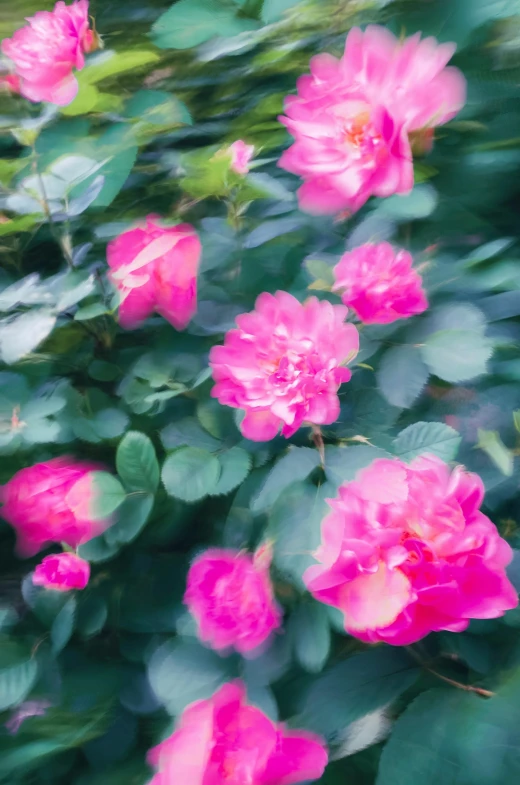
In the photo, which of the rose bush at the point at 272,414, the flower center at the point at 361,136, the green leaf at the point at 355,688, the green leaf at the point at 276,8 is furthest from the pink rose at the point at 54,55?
the green leaf at the point at 355,688

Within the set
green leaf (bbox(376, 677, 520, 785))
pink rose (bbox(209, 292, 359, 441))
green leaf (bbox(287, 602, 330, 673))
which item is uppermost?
pink rose (bbox(209, 292, 359, 441))

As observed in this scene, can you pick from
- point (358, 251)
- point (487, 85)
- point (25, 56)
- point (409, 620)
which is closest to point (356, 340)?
point (358, 251)

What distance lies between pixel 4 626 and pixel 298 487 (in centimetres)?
31

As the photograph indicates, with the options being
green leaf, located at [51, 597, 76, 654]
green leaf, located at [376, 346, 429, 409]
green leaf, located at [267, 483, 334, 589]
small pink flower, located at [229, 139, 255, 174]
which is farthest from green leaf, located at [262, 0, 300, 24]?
green leaf, located at [51, 597, 76, 654]

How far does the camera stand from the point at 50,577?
20.8 inches

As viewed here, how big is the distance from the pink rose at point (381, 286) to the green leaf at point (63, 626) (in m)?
0.36

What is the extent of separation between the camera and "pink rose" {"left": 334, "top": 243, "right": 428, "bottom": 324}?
50 centimetres

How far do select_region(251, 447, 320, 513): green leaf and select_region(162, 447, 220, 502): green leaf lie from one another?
0.04 metres

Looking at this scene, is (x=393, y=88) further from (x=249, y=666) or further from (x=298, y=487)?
(x=249, y=666)

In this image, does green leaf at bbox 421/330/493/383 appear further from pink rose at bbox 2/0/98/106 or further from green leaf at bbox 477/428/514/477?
pink rose at bbox 2/0/98/106

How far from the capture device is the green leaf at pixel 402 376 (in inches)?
19.9

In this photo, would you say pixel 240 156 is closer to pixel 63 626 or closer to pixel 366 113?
pixel 366 113

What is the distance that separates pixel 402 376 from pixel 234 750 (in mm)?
303

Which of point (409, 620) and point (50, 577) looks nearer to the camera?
point (409, 620)
